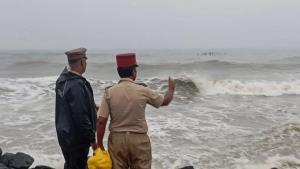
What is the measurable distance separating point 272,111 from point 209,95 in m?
6.13

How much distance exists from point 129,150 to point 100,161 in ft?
1.00

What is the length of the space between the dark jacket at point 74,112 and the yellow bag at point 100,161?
13.8 inches

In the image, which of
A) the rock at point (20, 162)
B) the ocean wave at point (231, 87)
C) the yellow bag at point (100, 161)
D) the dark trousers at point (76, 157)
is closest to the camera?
the yellow bag at point (100, 161)

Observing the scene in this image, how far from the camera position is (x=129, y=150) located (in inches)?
160

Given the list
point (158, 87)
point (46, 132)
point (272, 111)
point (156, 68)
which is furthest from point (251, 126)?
point (156, 68)

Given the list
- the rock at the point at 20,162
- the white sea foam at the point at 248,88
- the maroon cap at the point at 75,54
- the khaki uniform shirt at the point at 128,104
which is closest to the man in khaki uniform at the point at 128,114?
the khaki uniform shirt at the point at 128,104

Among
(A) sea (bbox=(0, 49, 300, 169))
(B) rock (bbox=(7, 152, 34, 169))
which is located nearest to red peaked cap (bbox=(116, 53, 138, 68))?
(B) rock (bbox=(7, 152, 34, 169))

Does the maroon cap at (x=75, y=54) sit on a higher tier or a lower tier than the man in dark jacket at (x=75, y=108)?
higher

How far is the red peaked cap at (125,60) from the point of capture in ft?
12.9

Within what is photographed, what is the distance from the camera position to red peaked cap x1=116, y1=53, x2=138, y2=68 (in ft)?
12.9

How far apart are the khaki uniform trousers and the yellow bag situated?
3.9 inches

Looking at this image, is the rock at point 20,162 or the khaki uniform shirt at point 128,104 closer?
the khaki uniform shirt at point 128,104

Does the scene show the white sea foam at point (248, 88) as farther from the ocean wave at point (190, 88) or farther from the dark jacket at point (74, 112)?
the dark jacket at point (74, 112)

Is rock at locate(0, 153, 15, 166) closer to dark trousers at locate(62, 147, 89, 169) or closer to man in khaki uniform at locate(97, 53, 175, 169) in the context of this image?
dark trousers at locate(62, 147, 89, 169)
